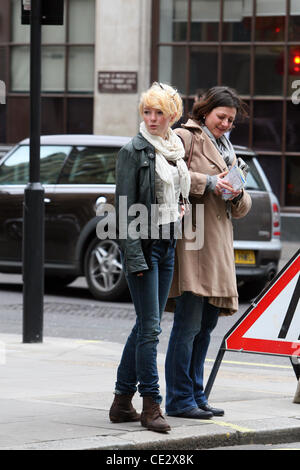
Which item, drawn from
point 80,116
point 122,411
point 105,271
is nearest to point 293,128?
point 80,116

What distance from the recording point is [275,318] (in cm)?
669

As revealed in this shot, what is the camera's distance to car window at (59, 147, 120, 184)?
12.8 metres

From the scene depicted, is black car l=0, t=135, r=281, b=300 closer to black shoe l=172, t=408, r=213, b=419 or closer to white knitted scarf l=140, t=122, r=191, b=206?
black shoe l=172, t=408, r=213, b=419

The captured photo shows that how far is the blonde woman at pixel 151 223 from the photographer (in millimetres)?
5777

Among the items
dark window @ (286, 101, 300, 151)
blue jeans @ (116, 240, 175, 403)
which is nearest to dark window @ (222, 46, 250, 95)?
dark window @ (286, 101, 300, 151)

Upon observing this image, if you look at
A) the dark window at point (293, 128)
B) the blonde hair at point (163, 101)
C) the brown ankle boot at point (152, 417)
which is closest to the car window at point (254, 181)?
the blonde hair at point (163, 101)

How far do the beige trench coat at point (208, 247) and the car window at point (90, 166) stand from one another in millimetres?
6380

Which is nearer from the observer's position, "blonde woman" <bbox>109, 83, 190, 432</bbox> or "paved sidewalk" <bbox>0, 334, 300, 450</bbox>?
"paved sidewalk" <bbox>0, 334, 300, 450</bbox>

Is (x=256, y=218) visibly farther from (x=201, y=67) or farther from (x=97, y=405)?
(x=201, y=67)

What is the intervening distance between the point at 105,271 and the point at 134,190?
6.92m

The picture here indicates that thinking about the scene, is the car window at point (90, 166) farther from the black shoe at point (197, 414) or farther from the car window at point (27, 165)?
the black shoe at point (197, 414)

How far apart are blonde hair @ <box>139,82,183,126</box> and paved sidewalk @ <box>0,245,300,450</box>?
64.2 inches
